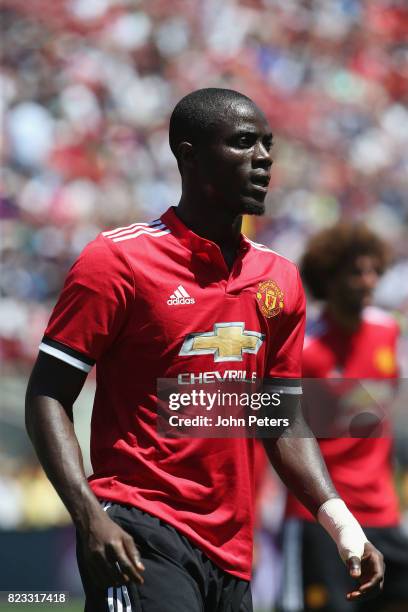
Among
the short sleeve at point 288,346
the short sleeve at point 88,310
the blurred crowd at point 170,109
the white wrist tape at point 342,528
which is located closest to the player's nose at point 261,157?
the short sleeve at point 288,346

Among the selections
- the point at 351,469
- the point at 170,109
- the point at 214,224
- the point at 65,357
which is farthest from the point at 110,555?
the point at 170,109

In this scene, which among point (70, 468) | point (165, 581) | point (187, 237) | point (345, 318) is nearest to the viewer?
point (70, 468)

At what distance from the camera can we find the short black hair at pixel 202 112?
11.5 ft

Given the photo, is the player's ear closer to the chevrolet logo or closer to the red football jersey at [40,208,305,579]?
the red football jersey at [40,208,305,579]

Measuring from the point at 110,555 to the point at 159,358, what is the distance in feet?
2.11

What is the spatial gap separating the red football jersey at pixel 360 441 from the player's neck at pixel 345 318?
3 cm

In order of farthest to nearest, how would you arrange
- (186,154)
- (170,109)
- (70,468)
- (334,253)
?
(170,109) < (334,253) < (186,154) < (70,468)

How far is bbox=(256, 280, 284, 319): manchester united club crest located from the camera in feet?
11.5

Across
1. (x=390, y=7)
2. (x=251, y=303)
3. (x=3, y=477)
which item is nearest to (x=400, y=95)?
(x=390, y=7)

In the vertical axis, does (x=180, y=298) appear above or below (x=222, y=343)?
above

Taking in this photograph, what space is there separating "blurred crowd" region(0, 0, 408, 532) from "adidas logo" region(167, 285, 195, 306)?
6.46m

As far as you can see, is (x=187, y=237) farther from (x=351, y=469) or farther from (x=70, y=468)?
(x=351, y=469)

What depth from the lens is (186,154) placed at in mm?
3615

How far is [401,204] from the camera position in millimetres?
10961
